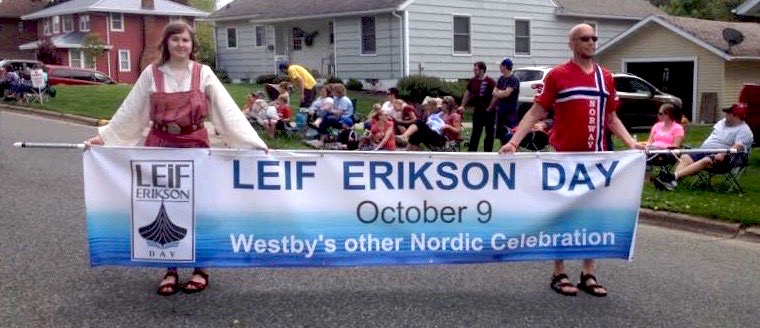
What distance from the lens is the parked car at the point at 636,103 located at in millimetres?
23531

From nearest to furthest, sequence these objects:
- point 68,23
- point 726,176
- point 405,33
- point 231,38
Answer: point 726,176, point 405,33, point 231,38, point 68,23

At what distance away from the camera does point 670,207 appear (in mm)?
10523

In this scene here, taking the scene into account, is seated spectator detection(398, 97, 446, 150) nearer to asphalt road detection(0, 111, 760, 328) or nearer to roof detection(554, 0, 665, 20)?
asphalt road detection(0, 111, 760, 328)

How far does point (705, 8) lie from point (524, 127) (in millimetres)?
47369

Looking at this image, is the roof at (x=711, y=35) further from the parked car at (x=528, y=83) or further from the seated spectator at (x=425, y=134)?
the seated spectator at (x=425, y=134)

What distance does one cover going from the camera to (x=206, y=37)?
215 ft

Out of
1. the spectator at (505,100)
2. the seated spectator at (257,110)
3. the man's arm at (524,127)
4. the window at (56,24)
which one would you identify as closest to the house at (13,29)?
the window at (56,24)

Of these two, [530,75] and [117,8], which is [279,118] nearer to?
[530,75]

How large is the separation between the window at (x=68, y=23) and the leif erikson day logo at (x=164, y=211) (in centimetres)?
5122

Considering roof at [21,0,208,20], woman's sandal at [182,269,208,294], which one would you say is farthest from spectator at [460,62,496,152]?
roof at [21,0,208,20]

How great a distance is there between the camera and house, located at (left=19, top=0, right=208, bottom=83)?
170ft

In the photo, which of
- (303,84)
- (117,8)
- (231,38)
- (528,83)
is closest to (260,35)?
(231,38)

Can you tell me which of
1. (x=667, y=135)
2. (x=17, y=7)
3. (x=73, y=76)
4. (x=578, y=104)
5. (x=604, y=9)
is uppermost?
(x=17, y=7)

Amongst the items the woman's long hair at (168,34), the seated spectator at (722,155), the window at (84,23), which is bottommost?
the seated spectator at (722,155)
